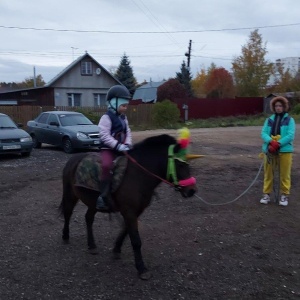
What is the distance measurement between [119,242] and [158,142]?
141 centimetres

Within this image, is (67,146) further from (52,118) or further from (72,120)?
(52,118)

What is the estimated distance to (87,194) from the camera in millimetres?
5410

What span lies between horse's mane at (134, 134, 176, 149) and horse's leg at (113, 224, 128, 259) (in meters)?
1.08

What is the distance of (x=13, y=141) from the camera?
45.9ft

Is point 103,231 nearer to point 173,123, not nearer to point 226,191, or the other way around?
point 226,191

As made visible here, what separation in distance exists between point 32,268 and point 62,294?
83cm

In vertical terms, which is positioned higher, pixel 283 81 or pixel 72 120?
→ pixel 283 81

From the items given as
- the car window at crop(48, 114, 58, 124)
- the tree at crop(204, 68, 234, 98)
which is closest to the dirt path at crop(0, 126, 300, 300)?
the car window at crop(48, 114, 58, 124)

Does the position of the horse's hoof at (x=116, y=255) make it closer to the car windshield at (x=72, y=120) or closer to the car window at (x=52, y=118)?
the car windshield at (x=72, y=120)

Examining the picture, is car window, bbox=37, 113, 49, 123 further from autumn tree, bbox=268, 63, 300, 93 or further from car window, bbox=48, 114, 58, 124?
autumn tree, bbox=268, 63, 300, 93

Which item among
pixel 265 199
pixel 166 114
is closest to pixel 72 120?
pixel 265 199

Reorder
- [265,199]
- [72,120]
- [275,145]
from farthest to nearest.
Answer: [72,120]
[265,199]
[275,145]

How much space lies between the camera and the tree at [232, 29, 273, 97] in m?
45.7

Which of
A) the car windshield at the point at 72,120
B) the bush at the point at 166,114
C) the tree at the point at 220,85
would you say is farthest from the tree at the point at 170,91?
the car windshield at the point at 72,120
